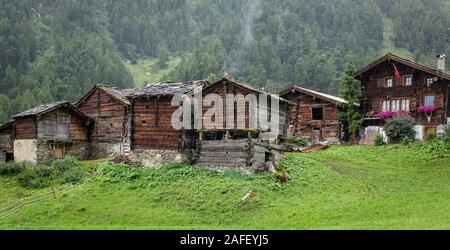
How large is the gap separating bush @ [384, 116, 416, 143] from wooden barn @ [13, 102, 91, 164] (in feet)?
92.6

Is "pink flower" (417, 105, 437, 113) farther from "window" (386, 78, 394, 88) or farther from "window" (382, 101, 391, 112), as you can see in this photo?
"window" (386, 78, 394, 88)

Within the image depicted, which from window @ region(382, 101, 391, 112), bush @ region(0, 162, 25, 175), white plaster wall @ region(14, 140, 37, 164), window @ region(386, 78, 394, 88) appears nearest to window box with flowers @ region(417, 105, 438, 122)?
window @ region(382, 101, 391, 112)

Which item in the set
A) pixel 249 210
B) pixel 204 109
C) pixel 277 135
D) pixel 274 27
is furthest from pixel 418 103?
pixel 274 27

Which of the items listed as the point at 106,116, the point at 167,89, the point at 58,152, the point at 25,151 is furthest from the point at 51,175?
the point at 106,116

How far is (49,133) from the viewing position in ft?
139

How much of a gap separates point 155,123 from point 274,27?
126 meters

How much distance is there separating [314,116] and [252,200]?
29524 millimetres

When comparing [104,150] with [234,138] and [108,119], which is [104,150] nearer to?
[108,119]

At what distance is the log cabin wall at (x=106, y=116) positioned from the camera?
145 ft

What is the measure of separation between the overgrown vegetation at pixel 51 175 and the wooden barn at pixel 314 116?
25.0 metres

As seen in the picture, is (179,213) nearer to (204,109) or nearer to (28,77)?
(204,109)

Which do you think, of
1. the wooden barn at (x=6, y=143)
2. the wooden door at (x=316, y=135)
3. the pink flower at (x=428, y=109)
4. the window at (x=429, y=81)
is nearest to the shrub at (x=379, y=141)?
the pink flower at (x=428, y=109)

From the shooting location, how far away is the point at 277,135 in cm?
3691

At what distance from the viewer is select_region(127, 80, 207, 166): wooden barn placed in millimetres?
35250
